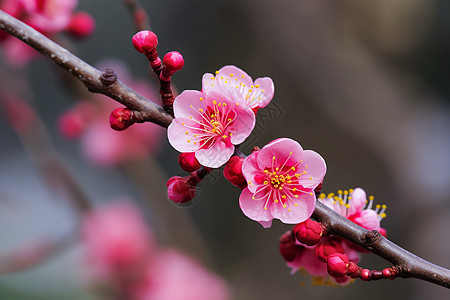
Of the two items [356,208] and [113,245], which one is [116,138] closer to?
[113,245]

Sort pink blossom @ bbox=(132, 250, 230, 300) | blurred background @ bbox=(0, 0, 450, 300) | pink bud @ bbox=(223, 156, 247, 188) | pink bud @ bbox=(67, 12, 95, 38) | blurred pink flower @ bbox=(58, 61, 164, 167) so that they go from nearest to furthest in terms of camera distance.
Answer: pink bud @ bbox=(223, 156, 247, 188)
pink bud @ bbox=(67, 12, 95, 38)
pink blossom @ bbox=(132, 250, 230, 300)
blurred pink flower @ bbox=(58, 61, 164, 167)
blurred background @ bbox=(0, 0, 450, 300)

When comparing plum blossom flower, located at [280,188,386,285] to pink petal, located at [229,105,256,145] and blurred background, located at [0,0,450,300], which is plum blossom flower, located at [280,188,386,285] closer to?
pink petal, located at [229,105,256,145]

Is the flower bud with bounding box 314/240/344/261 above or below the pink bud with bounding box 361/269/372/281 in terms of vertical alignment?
above

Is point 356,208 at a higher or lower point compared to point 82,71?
higher

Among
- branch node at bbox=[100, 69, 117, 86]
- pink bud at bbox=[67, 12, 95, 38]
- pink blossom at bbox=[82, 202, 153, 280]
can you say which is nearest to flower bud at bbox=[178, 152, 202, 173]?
branch node at bbox=[100, 69, 117, 86]

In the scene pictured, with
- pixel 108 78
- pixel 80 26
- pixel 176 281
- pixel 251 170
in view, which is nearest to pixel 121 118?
pixel 108 78

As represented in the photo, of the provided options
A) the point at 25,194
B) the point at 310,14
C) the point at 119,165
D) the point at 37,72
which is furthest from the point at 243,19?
the point at 25,194

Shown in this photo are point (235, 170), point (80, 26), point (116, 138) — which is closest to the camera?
point (235, 170)

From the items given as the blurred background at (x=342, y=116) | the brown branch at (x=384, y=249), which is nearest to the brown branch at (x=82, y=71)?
the brown branch at (x=384, y=249)

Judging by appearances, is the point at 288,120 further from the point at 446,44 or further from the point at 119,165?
the point at 446,44
